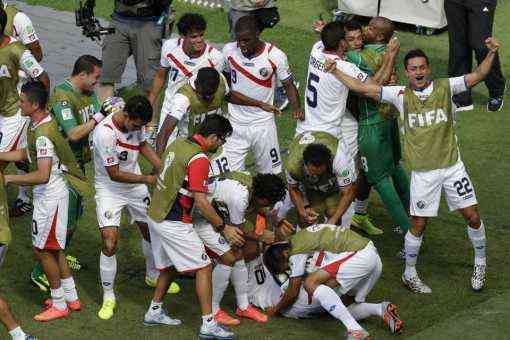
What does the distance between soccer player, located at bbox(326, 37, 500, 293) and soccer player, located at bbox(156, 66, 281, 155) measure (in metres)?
1.69

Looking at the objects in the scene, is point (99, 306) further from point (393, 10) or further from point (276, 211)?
point (393, 10)

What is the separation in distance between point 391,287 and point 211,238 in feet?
6.55

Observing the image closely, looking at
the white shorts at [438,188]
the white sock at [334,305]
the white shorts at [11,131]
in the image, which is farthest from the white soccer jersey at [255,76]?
the white sock at [334,305]

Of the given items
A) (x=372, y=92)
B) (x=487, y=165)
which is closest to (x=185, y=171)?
(x=372, y=92)

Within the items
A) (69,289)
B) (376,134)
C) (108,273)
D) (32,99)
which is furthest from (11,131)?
(376,134)

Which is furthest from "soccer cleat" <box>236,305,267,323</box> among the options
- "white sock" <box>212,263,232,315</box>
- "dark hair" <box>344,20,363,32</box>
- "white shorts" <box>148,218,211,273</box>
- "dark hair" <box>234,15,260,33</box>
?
"dark hair" <box>344,20,363,32</box>

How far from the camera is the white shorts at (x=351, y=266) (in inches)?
402

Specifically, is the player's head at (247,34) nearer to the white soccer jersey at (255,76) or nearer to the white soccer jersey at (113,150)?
the white soccer jersey at (255,76)

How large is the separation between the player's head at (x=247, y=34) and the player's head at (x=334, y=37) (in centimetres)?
86

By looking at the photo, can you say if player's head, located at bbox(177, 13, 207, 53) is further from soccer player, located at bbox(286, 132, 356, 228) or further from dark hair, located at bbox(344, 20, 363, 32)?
soccer player, located at bbox(286, 132, 356, 228)

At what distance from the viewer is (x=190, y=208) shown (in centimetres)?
1021

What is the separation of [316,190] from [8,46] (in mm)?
3678

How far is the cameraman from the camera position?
586 inches

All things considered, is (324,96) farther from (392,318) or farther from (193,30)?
(392,318)
